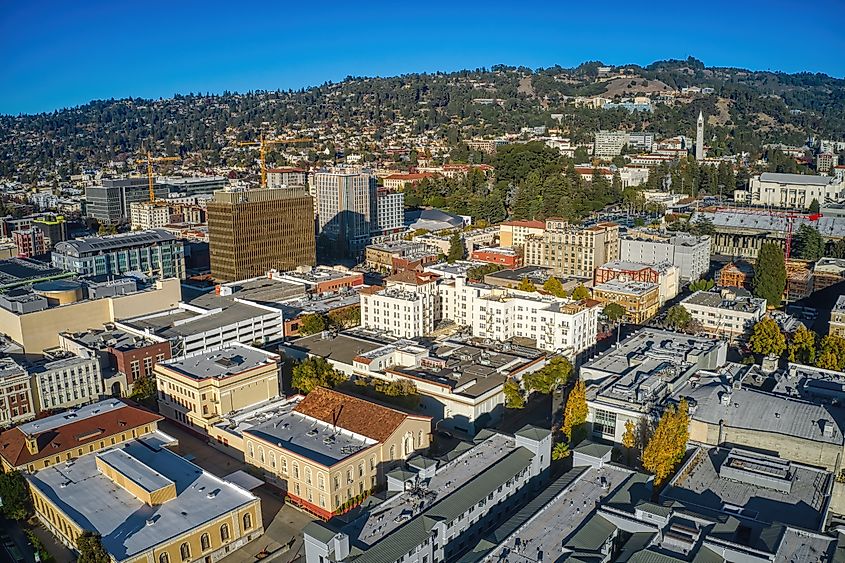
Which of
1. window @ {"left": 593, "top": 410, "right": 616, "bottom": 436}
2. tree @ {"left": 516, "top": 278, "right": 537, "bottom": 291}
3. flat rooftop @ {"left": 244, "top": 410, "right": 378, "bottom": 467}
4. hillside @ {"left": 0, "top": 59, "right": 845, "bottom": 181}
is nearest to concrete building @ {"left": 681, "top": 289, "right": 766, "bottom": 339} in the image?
tree @ {"left": 516, "top": 278, "right": 537, "bottom": 291}

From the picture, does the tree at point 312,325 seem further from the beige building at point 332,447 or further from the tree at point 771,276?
the tree at point 771,276

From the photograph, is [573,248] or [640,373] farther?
[573,248]

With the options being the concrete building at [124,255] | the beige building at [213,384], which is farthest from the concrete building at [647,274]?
the concrete building at [124,255]

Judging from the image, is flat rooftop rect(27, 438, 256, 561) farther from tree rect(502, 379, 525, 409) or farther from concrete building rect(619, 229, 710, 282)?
concrete building rect(619, 229, 710, 282)

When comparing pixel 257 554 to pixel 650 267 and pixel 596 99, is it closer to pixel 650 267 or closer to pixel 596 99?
pixel 650 267

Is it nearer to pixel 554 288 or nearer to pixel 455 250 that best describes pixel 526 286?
pixel 554 288

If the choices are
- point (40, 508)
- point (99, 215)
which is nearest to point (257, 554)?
point (40, 508)

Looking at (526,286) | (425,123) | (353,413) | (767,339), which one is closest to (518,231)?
(526,286)
